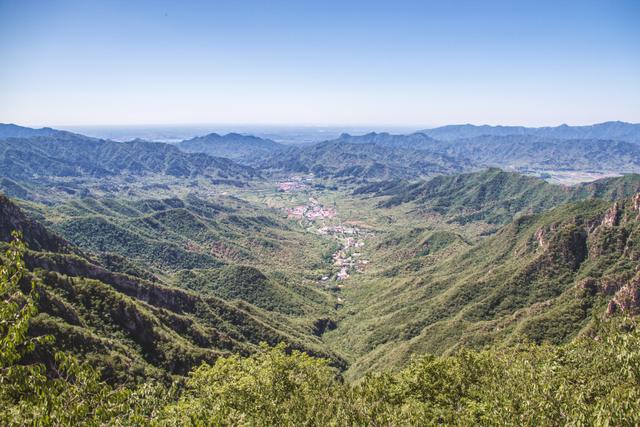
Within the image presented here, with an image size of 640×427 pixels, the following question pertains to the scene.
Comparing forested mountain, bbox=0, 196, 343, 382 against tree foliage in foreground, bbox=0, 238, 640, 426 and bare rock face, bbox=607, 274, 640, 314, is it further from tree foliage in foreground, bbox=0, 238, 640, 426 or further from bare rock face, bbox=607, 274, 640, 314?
bare rock face, bbox=607, 274, 640, 314

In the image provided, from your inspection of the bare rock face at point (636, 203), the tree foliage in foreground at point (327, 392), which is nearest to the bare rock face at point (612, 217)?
the bare rock face at point (636, 203)

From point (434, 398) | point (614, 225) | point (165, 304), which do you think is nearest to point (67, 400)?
point (434, 398)

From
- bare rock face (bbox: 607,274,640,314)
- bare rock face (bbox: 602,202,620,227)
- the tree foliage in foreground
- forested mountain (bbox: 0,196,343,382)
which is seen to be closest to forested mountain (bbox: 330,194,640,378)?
bare rock face (bbox: 607,274,640,314)

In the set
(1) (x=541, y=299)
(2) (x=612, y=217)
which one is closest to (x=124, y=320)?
(1) (x=541, y=299)

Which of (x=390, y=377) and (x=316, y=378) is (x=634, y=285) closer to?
(x=390, y=377)

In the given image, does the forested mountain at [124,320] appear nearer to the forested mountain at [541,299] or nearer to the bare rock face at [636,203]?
the forested mountain at [541,299]

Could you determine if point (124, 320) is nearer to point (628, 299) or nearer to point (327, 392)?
point (327, 392)
